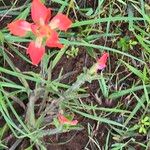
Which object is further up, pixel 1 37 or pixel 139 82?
pixel 1 37

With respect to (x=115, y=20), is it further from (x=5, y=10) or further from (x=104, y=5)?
(x=5, y=10)

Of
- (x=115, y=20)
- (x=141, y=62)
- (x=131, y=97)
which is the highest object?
(x=115, y=20)

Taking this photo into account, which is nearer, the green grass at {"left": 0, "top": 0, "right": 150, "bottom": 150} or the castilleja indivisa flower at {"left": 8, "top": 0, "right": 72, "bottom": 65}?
the castilleja indivisa flower at {"left": 8, "top": 0, "right": 72, "bottom": 65}

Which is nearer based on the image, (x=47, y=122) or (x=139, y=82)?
(x=47, y=122)

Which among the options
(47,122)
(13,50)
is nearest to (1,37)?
(13,50)
